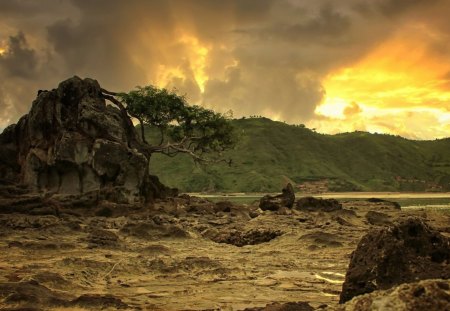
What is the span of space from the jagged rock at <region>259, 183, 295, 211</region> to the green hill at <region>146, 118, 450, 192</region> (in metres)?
92.0

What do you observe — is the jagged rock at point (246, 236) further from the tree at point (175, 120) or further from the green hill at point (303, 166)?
the green hill at point (303, 166)

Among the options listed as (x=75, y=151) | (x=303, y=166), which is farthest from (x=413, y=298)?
(x=303, y=166)

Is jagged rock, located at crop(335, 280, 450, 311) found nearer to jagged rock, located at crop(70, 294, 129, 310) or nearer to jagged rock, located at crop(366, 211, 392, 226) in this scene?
jagged rock, located at crop(70, 294, 129, 310)

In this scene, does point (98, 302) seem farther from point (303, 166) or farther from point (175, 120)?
point (303, 166)

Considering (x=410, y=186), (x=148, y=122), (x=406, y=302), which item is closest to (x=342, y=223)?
(x=406, y=302)

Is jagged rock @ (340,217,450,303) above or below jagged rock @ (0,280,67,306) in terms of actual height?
above

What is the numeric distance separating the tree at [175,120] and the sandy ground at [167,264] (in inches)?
731

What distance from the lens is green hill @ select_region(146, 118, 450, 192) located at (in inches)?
5492

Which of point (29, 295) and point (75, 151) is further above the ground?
point (75, 151)

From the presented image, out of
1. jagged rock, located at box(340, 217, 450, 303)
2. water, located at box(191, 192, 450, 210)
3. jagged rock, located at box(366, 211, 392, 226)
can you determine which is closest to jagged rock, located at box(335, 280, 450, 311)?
jagged rock, located at box(340, 217, 450, 303)

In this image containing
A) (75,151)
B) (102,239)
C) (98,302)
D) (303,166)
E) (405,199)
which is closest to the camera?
(98,302)

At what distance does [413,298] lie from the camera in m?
5.40

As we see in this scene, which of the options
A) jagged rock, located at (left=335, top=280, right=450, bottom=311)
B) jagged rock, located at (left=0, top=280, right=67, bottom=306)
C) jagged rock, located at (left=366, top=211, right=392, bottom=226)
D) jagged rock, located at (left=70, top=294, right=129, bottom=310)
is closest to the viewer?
jagged rock, located at (left=335, top=280, right=450, bottom=311)

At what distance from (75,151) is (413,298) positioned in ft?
97.4
